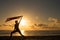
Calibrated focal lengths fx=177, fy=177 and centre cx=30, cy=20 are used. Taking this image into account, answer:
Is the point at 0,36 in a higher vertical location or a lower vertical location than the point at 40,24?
lower

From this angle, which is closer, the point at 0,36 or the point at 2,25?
the point at 0,36

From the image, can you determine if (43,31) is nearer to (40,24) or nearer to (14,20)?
(40,24)

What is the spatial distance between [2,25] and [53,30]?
1999 millimetres

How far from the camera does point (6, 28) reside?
7.00m

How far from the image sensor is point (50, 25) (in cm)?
701

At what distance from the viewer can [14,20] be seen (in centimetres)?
693

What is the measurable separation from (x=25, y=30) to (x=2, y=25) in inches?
36.4

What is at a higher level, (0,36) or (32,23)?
(32,23)

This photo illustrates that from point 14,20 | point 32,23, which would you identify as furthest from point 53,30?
point 14,20

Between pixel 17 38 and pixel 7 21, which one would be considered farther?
pixel 7 21

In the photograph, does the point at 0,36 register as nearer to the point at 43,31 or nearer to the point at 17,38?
the point at 17,38

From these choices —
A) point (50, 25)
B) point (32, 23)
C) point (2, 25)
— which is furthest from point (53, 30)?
point (2, 25)

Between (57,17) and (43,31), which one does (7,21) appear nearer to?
(43,31)

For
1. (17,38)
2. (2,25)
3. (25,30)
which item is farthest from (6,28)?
(17,38)
